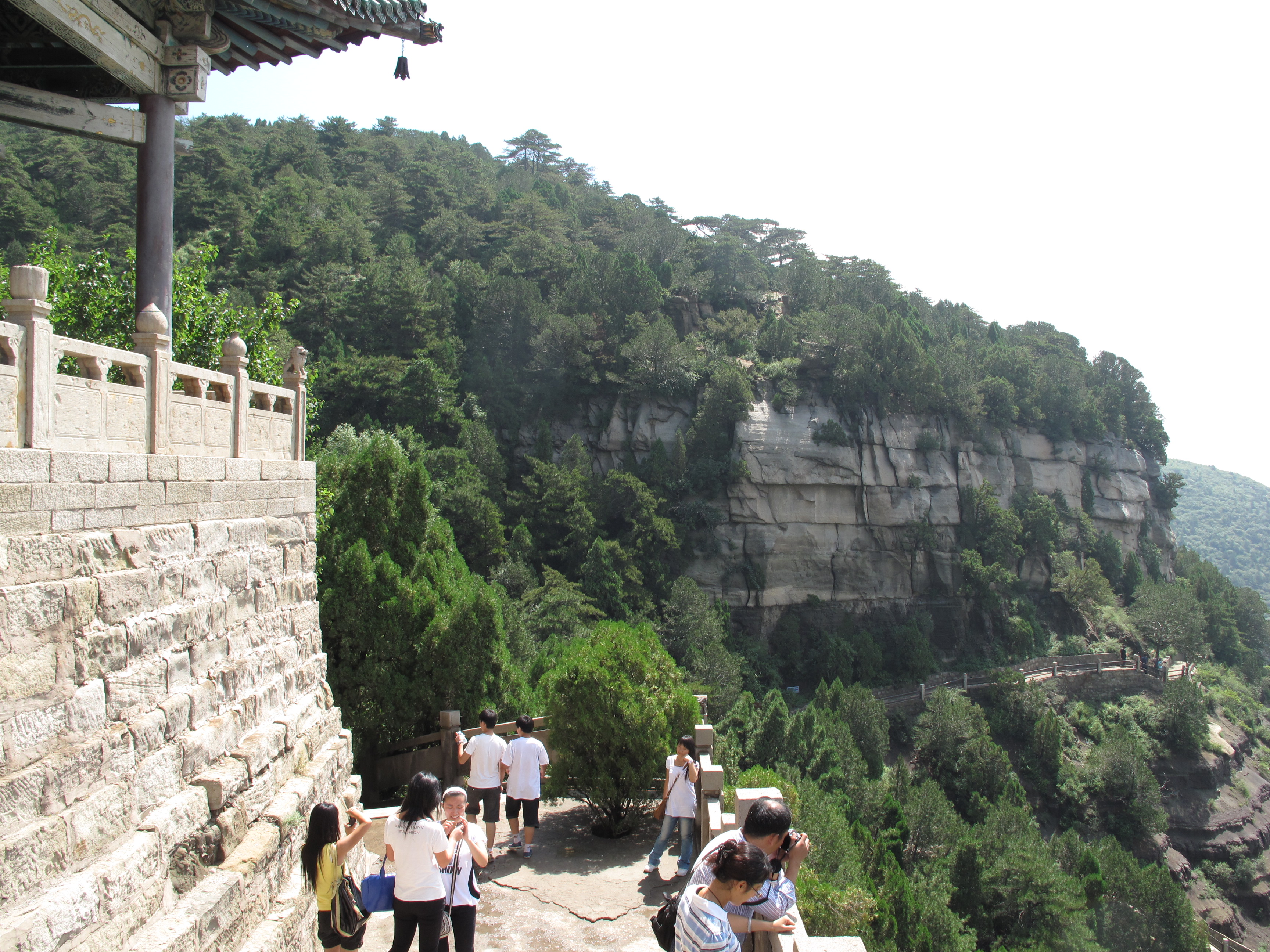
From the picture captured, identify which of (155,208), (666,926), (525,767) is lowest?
(525,767)

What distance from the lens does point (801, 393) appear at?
40969 millimetres

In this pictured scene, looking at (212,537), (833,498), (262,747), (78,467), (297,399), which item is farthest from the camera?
(833,498)

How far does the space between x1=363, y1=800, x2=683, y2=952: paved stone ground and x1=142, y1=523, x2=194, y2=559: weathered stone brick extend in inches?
117

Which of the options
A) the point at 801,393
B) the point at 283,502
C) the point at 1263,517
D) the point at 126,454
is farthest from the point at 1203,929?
the point at 1263,517

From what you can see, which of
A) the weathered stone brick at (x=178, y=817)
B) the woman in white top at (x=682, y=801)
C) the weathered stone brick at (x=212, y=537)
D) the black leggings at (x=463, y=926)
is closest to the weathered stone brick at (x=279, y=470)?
the weathered stone brick at (x=212, y=537)

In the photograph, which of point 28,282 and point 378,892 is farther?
point 378,892

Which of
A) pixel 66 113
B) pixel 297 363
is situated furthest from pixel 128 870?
pixel 66 113

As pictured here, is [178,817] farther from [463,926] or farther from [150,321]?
[150,321]

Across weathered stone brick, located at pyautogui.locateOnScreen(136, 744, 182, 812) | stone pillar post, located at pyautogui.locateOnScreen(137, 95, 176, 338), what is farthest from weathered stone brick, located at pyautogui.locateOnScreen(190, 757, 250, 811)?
stone pillar post, located at pyautogui.locateOnScreen(137, 95, 176, 338)

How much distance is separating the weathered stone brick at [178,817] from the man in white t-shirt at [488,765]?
2.36m

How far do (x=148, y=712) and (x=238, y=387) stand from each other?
247cm

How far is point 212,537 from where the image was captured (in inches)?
220

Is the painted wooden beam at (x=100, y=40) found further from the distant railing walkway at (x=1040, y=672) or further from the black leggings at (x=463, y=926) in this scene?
the distant railing walkway at (x=1040, y=672)

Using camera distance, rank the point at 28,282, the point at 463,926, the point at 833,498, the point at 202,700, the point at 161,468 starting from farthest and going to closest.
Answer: the point at 833,498 < the point at 202,700 < the point at 161,468 < the point at 463,926 < the point at 28,282
